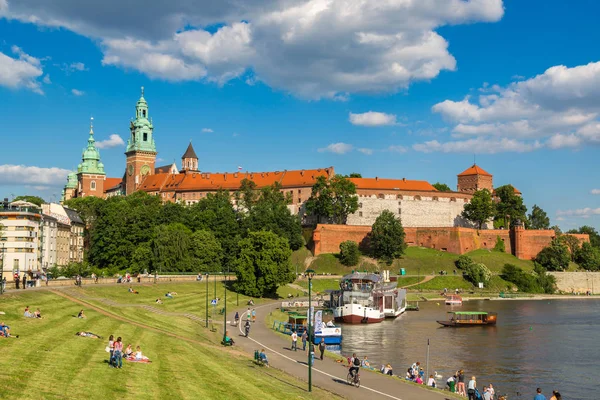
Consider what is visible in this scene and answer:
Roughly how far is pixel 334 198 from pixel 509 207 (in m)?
44.5

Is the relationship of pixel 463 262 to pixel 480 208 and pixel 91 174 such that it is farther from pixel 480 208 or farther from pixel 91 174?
pixel 91 174

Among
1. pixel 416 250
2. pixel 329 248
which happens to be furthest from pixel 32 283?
pixel 416 250

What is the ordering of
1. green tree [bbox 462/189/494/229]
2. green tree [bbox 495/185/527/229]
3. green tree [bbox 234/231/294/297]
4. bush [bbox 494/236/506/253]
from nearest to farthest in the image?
green tree [bbox 234/231/294/297] → bush [bbox 494/236/506/253] → green tree [bbox 462/189/494/229] → green tree [bbox 495/185/527/229]

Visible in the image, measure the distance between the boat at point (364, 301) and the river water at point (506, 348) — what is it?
1.96 metres

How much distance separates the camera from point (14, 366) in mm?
25156

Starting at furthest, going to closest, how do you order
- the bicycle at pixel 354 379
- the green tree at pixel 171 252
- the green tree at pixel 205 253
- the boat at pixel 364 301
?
the green tree at pixel 205 253, the green tree at pixel 171 252, the boat at pixel 364 301, the bicycle at pixel 354 379

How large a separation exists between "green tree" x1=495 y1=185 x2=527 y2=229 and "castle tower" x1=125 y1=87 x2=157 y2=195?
9049 cm

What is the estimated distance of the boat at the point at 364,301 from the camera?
75312mm

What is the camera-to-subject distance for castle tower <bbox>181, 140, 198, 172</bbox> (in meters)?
196

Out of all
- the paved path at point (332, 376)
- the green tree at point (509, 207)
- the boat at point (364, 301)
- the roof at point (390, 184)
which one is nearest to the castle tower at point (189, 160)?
the roof at point (390, 184)

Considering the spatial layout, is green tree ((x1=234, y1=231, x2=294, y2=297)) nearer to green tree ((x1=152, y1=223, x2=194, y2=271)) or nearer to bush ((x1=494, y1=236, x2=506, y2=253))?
green tree ((x1=152, y1=223, x2=194, y2=271))

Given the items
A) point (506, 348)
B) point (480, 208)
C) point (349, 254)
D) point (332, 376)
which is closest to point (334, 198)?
point (349, 254)

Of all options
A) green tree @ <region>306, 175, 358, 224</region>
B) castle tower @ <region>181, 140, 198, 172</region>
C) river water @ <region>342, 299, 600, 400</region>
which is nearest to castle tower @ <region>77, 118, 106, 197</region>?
castle tower @ <region>181, 140, 198, 172</region>

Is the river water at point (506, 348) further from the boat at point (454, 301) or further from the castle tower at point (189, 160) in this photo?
the castle tower at point (189, 160)
